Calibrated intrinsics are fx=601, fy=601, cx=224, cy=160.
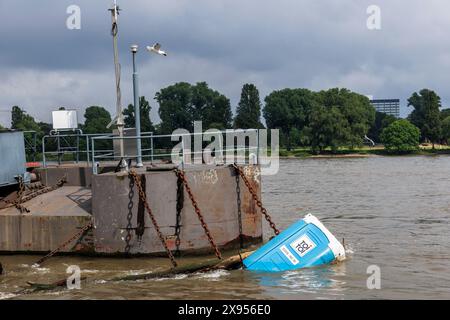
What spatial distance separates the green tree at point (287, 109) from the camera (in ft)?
452

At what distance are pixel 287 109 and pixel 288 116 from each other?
1724mm

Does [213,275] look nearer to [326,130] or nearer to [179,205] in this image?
[179,205]

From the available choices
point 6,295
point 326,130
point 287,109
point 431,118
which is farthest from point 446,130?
point 6,295

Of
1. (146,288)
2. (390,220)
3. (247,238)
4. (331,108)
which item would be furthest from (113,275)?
(331,108)

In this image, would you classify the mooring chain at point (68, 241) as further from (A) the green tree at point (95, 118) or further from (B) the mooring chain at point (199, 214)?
(A) the green tree at point (95, 118)

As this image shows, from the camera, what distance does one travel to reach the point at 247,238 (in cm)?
1528

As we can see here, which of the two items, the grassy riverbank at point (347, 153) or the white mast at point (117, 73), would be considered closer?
the white mast at point (117, 73)

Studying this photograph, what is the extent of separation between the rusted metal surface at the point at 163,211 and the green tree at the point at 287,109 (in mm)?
120386

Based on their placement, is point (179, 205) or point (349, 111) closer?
point (179, 205)

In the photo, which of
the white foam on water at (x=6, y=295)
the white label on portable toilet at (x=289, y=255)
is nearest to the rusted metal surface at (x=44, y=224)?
the white foam on water at (x=6, y=295)

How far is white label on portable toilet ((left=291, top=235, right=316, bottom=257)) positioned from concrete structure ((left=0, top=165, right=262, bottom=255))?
6.69 ft

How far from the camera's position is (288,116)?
137 m

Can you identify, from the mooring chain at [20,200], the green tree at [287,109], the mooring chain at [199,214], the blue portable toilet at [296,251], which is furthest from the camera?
the green tree at [287,109]
